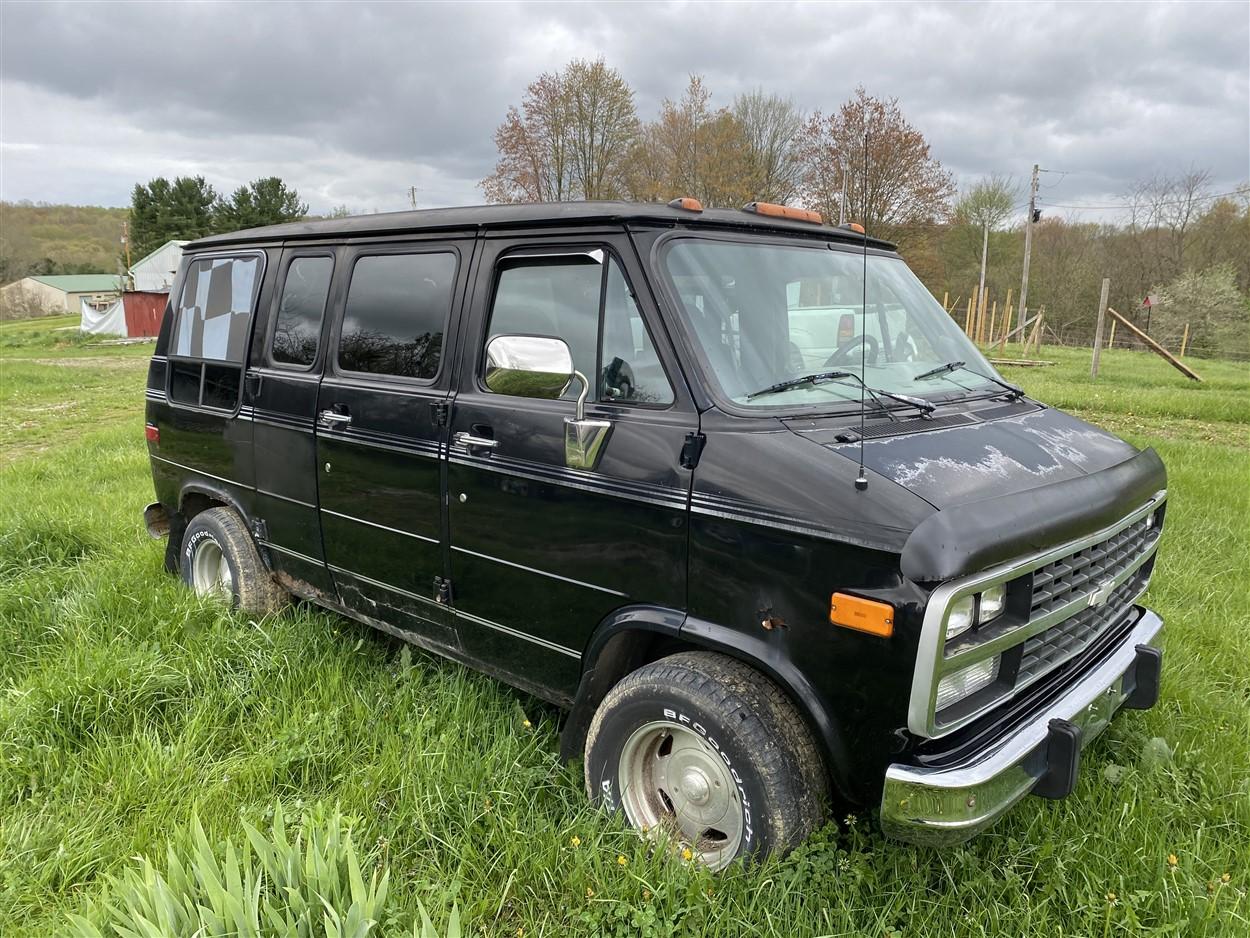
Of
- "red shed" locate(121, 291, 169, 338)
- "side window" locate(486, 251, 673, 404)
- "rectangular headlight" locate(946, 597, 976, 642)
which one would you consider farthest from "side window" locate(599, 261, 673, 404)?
"red shed" locate(121, 291, 169, 338)

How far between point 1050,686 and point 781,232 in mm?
1939

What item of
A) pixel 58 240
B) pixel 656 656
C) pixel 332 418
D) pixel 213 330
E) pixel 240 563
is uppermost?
pixel 58 240

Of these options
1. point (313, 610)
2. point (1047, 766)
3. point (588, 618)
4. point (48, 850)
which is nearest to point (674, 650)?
point (588, 618)

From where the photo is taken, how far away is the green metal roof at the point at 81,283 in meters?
73.1

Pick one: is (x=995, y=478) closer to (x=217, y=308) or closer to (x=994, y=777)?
(x=994, y=777)

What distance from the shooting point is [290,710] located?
11.8 ft

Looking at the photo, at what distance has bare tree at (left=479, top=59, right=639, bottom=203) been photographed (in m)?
30.2

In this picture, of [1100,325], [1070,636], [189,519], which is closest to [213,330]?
[189,519]

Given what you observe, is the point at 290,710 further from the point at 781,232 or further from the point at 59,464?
the point at 59,464

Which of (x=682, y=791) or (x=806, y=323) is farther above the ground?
(x=806, y=323)

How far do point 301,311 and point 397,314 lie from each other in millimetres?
832

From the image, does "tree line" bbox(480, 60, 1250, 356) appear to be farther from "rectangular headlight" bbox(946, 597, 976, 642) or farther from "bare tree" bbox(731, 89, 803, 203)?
"rectangular headlight" bbox(946, 597, 976, 642)

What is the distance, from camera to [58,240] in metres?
92.6

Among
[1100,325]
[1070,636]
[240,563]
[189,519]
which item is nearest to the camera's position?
[1070,636]
